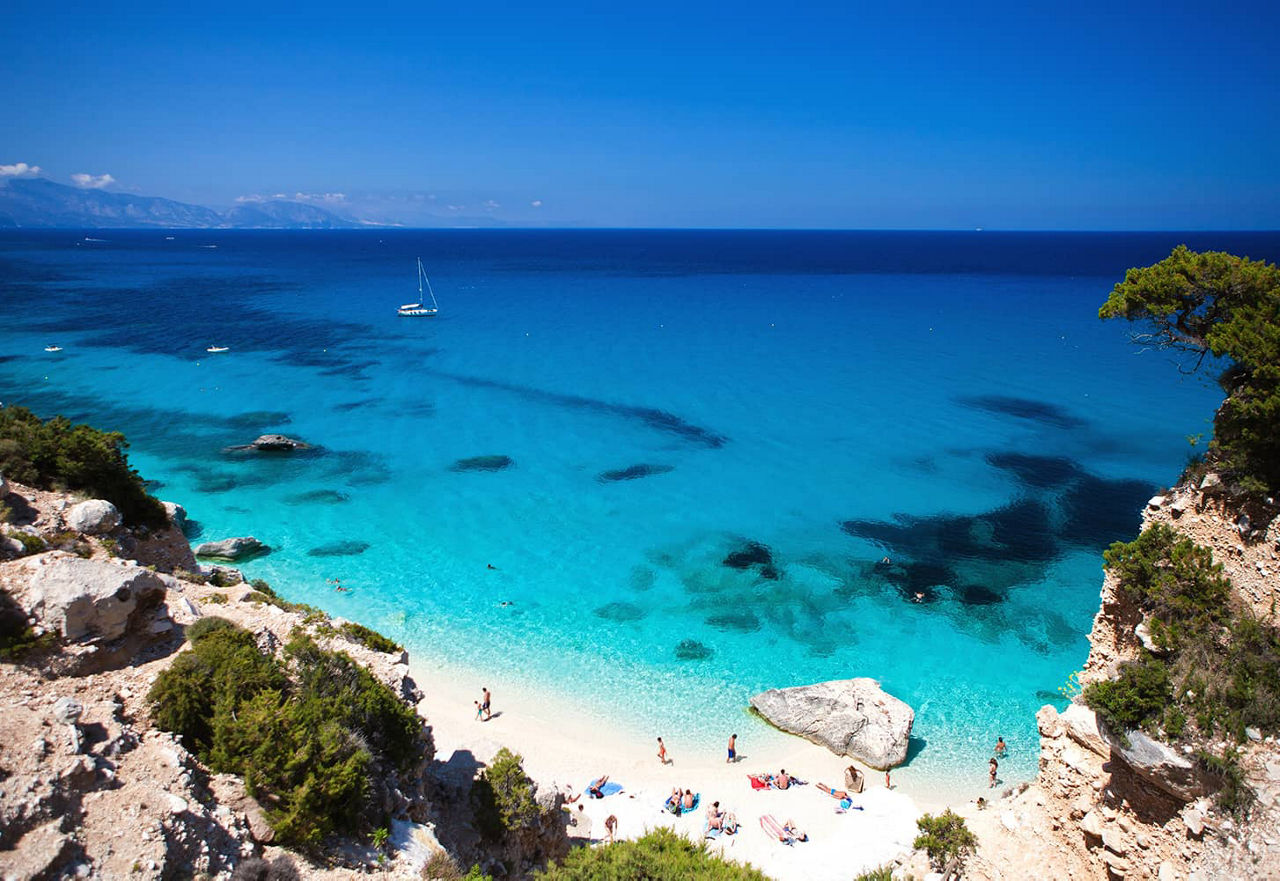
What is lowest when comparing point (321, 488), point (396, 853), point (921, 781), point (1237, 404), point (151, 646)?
point (921, 781)

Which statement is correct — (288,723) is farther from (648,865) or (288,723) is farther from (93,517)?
(93,517)

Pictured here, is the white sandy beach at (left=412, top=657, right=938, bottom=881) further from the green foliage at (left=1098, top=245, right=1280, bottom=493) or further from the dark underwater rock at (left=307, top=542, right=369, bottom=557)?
the green foliage at (left=1098, top=245, right=1280, bottom=493)

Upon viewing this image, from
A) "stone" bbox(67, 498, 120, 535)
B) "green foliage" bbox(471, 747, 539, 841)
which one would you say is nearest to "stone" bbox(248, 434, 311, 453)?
"stone" bbox(67, 498, 120, 535)

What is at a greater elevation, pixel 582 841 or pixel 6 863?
pixel 6 863

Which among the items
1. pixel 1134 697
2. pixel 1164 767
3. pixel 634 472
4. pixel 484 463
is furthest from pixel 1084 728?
pixel 484 463

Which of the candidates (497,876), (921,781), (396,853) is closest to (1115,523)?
(921,781)

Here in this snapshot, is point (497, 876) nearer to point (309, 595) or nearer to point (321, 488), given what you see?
point (309, 595)
